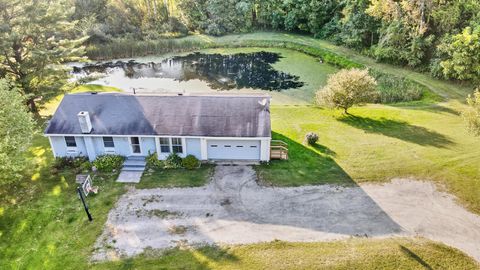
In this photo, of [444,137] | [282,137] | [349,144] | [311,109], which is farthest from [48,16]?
[444,137]

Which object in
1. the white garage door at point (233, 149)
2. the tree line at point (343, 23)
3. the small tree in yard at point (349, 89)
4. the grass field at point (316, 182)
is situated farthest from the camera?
the tree line at point (343, 23)

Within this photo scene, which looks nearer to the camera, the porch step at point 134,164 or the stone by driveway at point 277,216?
the stone by driveway at point 277,216

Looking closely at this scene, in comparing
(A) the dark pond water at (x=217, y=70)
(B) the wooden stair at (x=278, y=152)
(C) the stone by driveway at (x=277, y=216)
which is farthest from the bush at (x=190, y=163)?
(A) the dark pond water at (x=217, y=70)

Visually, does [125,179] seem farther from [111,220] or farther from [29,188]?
[29,188]

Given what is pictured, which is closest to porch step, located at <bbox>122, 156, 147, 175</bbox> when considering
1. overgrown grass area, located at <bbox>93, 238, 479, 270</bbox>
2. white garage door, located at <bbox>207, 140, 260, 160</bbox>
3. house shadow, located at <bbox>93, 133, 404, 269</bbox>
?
house shadow, located at <bbox>93, 133, 404, 269</bbox>

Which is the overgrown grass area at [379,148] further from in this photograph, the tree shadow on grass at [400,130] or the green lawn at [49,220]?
the green lawn at [49,220]

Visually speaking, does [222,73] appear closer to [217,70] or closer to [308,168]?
[217,70]
